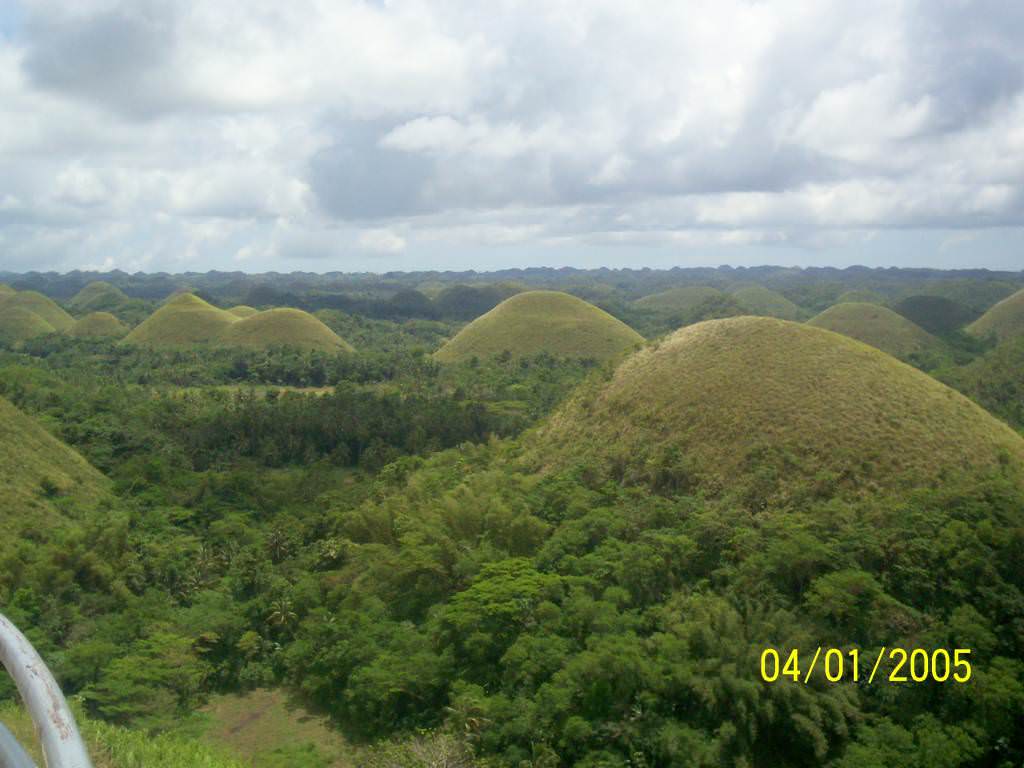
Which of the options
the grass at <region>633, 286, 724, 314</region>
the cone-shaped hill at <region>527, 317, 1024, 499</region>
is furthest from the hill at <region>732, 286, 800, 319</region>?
the cone-shaped hill at <region>527, 317, 1024, 499</region>

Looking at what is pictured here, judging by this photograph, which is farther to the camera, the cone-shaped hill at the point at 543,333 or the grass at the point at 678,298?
the grass at the point at 678,298

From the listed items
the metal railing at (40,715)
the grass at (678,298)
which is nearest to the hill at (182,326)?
the metal railing at (40,715)

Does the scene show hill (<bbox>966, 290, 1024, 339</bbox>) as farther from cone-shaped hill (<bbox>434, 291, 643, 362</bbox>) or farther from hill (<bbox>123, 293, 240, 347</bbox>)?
hill (<bbox>123, 293, 240, 347</bbox>)

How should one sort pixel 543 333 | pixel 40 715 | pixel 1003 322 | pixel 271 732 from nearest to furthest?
pixel 40 715 → pixel 271 732 → pixel 543 333 → pixel 1003 322

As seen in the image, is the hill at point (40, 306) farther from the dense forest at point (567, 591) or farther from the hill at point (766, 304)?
the hill at point (766, 304)

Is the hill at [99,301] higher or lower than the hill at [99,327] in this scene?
higher

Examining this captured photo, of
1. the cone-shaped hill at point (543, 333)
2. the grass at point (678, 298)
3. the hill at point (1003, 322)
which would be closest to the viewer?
the cone-shaped hill at point (543, 333)

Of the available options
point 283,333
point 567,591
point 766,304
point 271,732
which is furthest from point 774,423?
point 766,304

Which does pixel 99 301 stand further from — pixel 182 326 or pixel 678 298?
pixel 678 298
